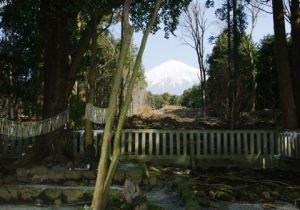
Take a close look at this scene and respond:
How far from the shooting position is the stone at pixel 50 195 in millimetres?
5858

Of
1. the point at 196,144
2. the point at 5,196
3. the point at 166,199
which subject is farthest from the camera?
the point at 196,144

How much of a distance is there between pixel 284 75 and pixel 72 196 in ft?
25.0

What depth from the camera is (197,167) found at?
416 inches

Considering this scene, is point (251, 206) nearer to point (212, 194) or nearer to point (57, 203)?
point (212, 194)

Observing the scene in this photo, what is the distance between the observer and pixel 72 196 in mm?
5840

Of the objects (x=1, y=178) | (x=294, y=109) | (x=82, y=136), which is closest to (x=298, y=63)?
(x=294, y=109)

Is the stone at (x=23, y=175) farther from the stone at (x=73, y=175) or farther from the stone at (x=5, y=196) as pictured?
the stone at (x=5, y=196)

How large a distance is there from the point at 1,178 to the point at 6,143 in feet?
10.8

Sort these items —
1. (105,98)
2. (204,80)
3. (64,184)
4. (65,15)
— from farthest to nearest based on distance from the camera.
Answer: (204,80) < (105,98) < (65,15) < (64,184)

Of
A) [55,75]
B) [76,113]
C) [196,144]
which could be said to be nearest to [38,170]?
[55,75]

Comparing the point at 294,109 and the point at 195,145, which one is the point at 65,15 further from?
the point at 294,109

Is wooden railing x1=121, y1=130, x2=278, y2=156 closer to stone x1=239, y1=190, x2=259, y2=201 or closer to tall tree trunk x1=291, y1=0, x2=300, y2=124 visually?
tall tree trunk x1=291, y1=0, x2=300, y2=124

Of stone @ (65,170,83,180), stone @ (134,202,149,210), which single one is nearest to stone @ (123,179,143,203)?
stone @ (134,202,149,210)

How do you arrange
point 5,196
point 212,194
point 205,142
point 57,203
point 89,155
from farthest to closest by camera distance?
point 205,142, point 89,155, point 212,194, point 5,196, point 57,203
